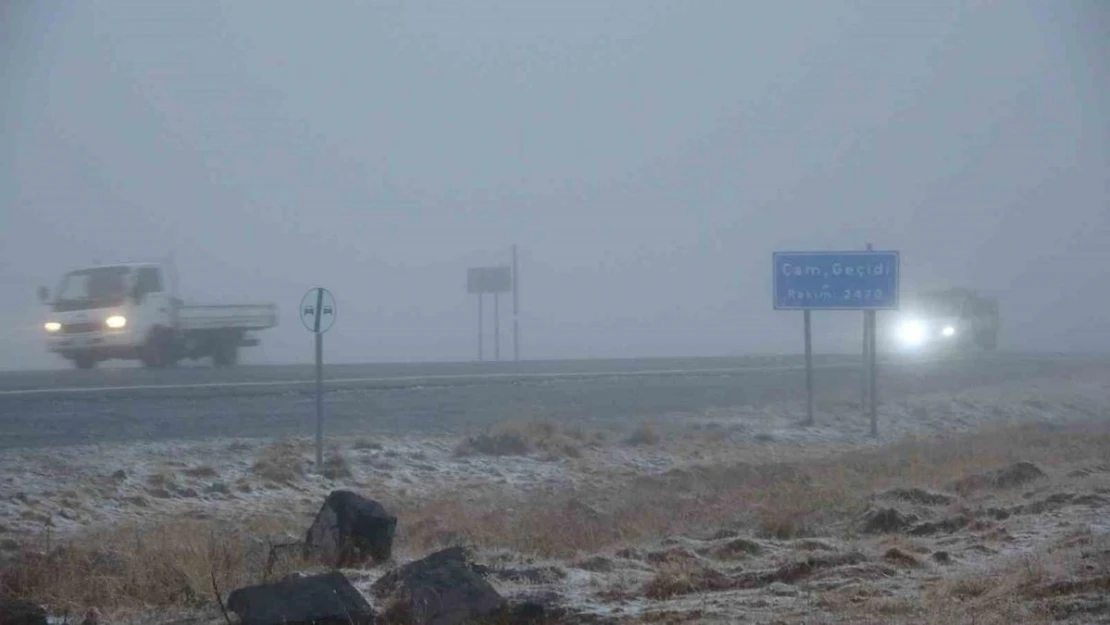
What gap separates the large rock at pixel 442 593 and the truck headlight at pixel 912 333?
56.8 m

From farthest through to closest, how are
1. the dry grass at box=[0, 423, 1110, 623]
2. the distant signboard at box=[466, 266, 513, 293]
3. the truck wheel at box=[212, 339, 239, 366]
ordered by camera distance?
the distant signboard at box=[466, 266, 513, 293] → the truck wheel at box=[212, 339, 239, 366] → the dry grass at box=[0, 423, 1110, 623]

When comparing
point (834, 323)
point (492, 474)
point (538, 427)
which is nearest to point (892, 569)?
point (492, 474)

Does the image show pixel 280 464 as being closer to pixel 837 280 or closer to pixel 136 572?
pixel 136 572

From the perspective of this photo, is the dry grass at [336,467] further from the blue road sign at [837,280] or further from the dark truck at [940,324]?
the dark truck at [940,324]

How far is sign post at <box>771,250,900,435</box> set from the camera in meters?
32.4

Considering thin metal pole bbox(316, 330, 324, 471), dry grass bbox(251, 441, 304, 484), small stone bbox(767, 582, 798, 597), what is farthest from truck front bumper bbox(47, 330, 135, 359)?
small stone bbox(767, 582, 798, 597)

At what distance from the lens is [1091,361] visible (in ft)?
193

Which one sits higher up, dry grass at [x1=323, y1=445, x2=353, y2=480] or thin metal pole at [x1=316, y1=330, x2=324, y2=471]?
thin metal pole at [x1=316, y1=330, x2=324, y2=471]

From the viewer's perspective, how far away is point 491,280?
83688 millimetres

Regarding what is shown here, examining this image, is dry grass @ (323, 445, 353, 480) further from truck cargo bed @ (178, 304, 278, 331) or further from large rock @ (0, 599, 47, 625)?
truck cargo bed @ (178, 304, 278, 331)

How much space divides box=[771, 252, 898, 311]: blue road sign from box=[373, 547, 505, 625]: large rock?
22.6 meters

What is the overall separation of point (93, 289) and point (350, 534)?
99.7ft

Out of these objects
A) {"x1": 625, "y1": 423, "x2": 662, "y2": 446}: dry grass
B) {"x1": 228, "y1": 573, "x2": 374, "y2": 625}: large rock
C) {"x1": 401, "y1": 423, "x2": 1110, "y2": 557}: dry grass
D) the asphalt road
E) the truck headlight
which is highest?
the truck headlight

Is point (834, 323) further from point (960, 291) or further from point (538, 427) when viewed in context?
point (538, 427)
